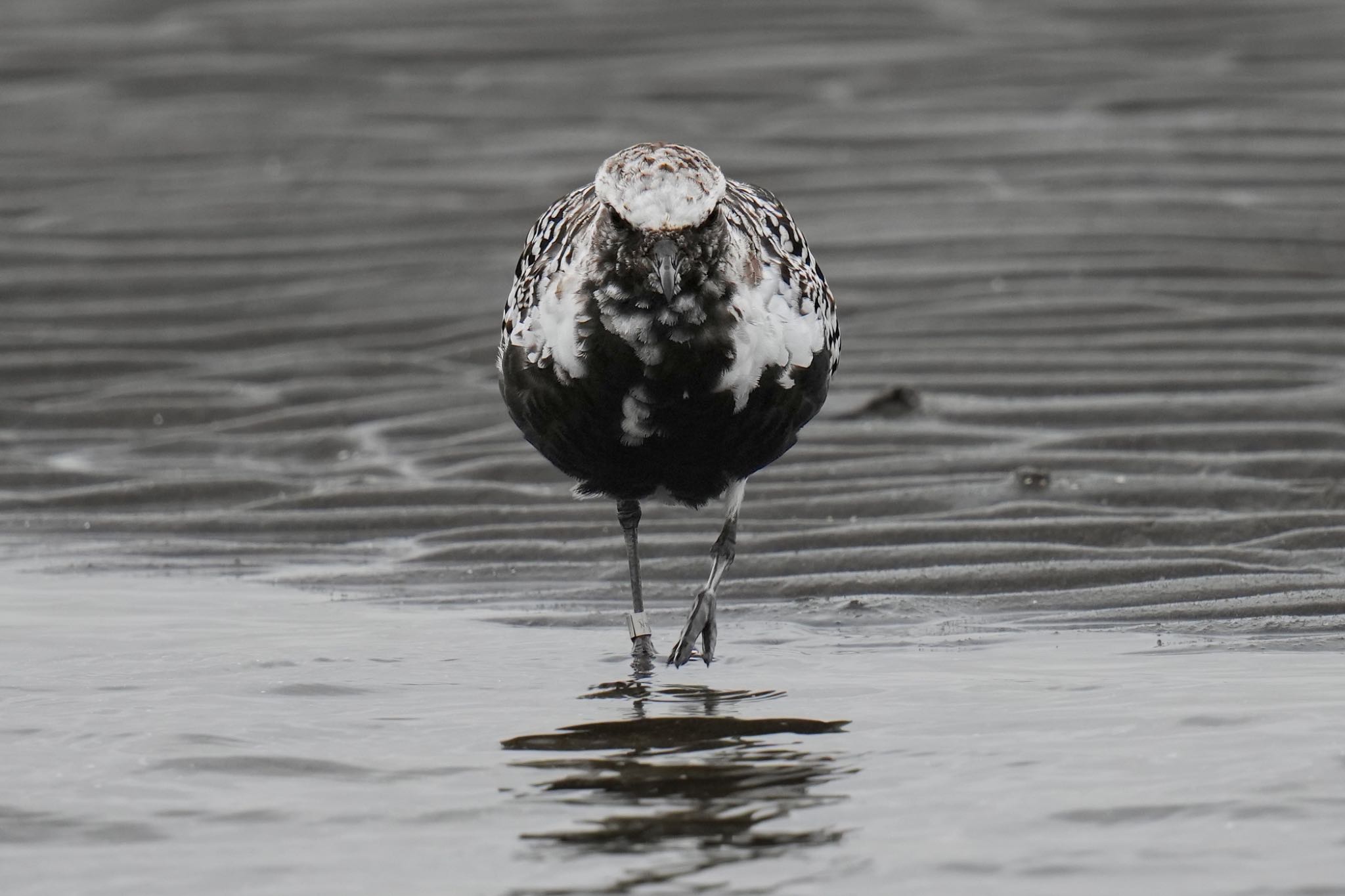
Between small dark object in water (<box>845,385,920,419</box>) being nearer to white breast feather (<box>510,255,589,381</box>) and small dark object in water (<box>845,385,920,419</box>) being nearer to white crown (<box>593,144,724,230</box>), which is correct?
white breast feather (<box>510,255,589,381</box>)

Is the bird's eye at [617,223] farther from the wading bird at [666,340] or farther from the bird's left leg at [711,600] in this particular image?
the bird's left leg at [711,600]

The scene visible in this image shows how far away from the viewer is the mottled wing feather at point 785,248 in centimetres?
664

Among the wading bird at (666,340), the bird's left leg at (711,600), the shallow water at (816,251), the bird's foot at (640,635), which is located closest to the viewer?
the wading bird at (666,340)

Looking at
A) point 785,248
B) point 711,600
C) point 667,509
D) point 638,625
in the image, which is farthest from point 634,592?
point 667,509

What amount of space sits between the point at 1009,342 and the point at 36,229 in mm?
5425

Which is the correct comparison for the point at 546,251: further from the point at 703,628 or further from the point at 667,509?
the point at 667,509

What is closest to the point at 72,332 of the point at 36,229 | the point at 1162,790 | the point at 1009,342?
the point at 36,229

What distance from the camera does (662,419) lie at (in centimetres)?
649

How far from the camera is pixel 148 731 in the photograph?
5.89 meters

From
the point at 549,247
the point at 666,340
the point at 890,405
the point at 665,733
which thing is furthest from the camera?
the point at 890,405

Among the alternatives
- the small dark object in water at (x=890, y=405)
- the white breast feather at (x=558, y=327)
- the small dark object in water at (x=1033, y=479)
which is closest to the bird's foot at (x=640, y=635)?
the white breast feather at (x=558, y=327)

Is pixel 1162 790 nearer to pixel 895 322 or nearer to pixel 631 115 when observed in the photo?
pixel 895 322

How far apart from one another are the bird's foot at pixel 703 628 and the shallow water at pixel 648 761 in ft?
0.28

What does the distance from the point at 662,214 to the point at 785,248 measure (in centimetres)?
115
